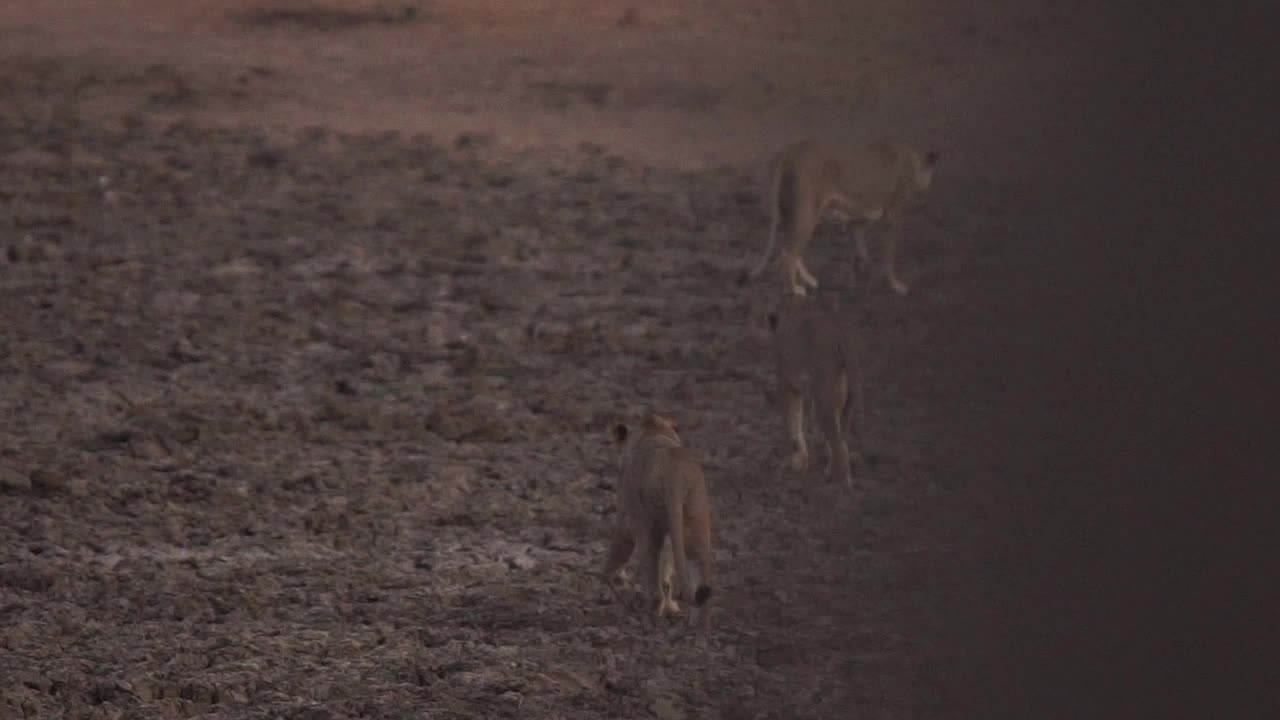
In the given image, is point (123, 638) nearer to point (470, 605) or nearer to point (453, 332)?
point (470, 605)

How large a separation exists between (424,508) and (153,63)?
44.5 ft

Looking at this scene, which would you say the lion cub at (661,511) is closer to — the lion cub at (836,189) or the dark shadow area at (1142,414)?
the dark shadow area at (1142,414)

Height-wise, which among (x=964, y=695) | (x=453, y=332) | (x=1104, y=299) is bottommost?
(x=453, y=332)

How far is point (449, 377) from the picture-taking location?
9.28 metres

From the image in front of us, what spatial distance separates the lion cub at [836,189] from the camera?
35.4 feet

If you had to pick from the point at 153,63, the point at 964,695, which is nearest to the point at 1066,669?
the point at 964,695

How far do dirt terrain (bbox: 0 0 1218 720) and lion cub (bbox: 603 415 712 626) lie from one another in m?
0.18

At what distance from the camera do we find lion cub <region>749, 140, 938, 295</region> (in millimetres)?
10789

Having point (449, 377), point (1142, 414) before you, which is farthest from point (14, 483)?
point (1142, 414)

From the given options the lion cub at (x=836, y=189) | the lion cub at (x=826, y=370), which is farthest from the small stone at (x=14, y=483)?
the lion cub at (x=836, y=189)

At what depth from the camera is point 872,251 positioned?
12.9m

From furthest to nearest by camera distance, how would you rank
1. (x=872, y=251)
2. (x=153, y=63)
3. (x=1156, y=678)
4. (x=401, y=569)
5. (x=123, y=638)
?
(x=153, y=63)
(x=872, y=251)
(x=401, y=569)
(x=123, y=638)
(x=1156, y=678)

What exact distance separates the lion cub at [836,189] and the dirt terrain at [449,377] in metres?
0.37

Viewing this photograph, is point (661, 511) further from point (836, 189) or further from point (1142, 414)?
point (836, 189)
